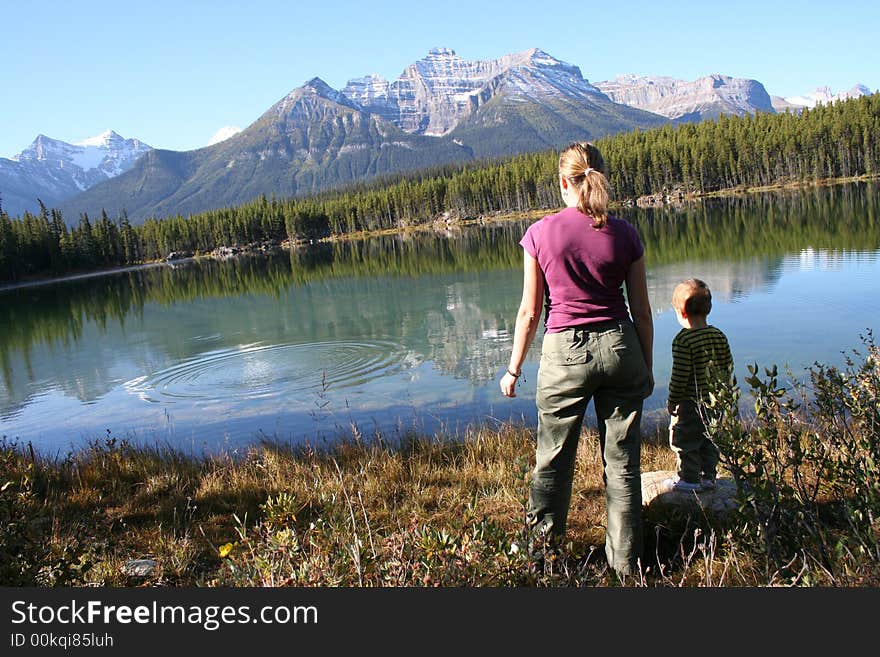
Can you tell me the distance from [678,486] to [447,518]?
193 cm

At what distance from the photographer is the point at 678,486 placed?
Answer: 207 inches

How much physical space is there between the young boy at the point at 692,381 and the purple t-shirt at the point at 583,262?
1.37 meters

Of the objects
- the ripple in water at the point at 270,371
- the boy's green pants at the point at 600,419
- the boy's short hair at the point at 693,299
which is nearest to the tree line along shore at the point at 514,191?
the ripple in water at the point at 270,371

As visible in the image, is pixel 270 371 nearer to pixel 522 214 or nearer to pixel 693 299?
pixel 693 299

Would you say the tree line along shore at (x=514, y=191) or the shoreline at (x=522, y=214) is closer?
the shoreline at (x=522, y=214)

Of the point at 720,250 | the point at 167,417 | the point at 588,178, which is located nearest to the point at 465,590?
the point at 588,178

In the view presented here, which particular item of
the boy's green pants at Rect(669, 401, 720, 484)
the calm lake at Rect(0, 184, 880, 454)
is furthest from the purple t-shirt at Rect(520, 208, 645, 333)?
the calm lake at Rect(0, 184, 880, 454)

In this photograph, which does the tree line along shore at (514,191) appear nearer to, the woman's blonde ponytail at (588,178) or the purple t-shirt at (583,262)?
the woman's blonde ponytail at (588,178)

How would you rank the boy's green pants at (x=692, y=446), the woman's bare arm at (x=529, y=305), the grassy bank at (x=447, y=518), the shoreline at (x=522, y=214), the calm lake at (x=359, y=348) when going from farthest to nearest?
the shoreline at (x=522, y=214), the calm lake at (x=359, y=348), the boy's green pants at (x=692, y=446), the woman's bare arm at (x=529, y=305), the grassy bank at (x=447, y=518)

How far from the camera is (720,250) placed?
110 ft

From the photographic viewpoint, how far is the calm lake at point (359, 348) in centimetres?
1290

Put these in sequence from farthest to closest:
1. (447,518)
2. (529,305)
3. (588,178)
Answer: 1. (447,518)
2. (529,305)
3. (588,178)

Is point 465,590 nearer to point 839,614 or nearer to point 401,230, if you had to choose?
point 839,614

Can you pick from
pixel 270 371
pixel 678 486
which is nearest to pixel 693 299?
pixel 678 486
